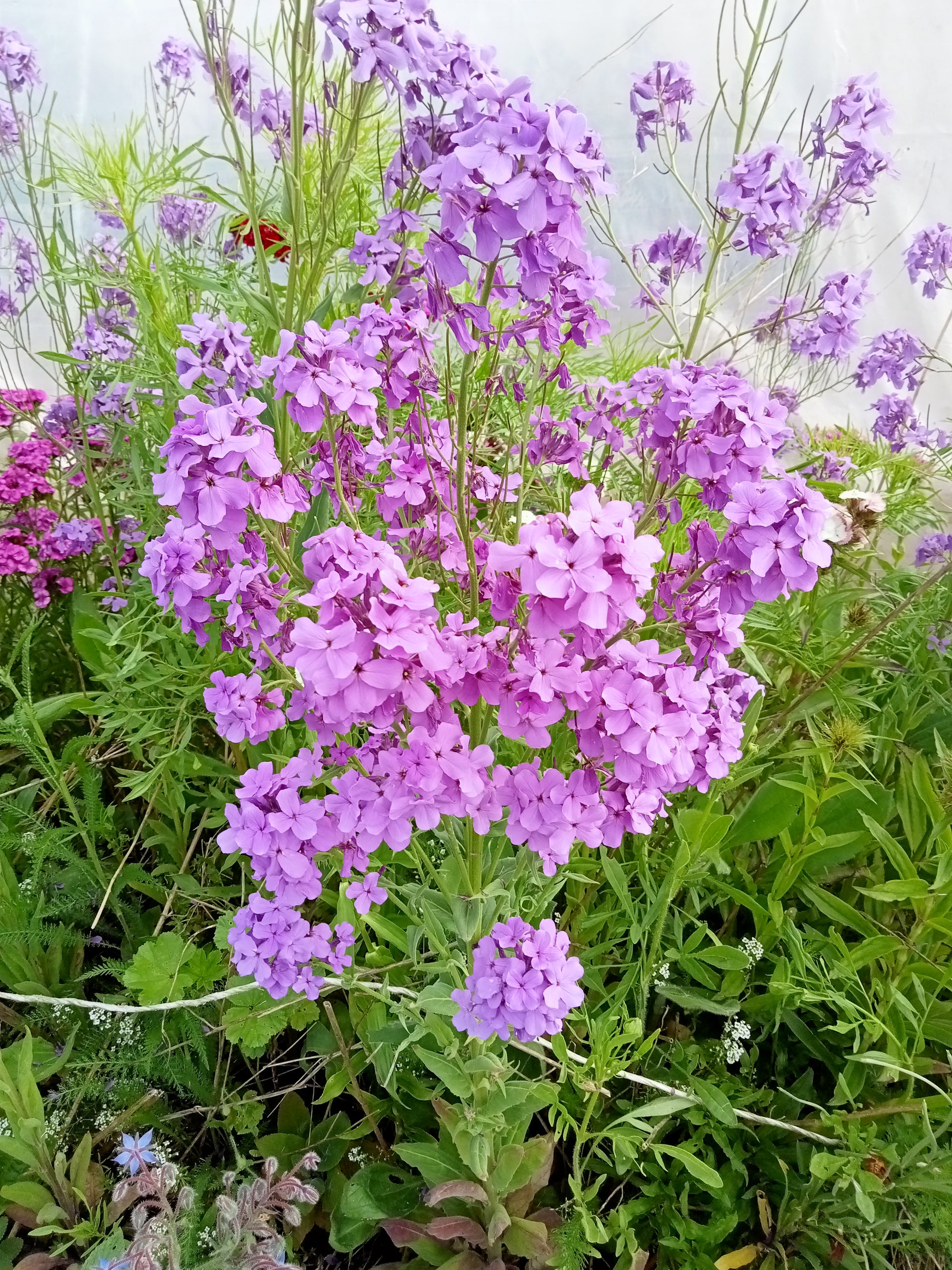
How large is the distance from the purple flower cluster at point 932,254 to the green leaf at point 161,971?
1524 millimetres

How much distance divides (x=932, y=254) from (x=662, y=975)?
1.25 metres

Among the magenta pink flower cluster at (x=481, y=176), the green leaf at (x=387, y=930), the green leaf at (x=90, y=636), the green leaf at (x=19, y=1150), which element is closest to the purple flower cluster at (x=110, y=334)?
the green leaf at (x=90, y=636)

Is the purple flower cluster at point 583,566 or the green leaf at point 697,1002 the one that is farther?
the green leaf at point 697,1002

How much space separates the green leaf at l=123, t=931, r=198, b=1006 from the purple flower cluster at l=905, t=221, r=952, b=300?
1.52m

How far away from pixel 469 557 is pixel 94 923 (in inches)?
30.8

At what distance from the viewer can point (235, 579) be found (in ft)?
2.03

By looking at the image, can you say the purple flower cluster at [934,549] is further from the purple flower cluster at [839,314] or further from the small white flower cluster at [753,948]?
the small white flower cluster at [753,948]

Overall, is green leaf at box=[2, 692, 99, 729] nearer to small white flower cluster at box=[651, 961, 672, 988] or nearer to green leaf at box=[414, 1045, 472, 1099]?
green leaf at box=[414, 1045, 472, 1099]

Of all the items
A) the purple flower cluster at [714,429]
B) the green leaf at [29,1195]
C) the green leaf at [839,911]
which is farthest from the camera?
the green leaf at [839,911]

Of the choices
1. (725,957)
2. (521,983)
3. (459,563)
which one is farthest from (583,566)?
(725,957)

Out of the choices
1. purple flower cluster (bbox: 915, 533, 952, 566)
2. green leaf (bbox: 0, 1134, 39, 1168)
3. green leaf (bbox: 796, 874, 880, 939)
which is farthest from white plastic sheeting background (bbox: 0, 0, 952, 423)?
green leaf (bbox: 0, 1134, 39, 1168)

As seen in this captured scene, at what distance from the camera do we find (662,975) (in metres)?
1.06

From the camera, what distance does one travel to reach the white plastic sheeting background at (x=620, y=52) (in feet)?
6.68

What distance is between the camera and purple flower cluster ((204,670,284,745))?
2.17ft
